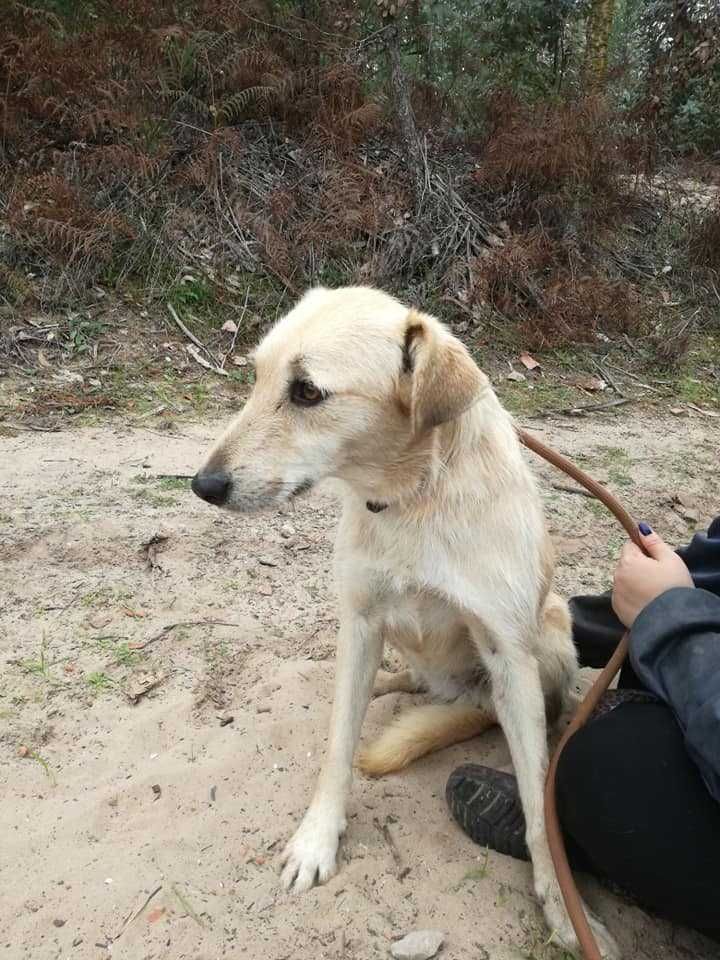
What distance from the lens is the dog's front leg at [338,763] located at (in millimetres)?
2129

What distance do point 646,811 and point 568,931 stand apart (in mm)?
465

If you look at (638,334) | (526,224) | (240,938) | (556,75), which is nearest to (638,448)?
(638,334)

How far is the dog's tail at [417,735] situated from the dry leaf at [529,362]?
14.6ft

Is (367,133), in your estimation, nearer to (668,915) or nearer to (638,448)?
(638,448)

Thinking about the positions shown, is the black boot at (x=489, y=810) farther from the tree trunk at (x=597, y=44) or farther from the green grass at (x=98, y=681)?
the tree trunk at (x=597, y=44)

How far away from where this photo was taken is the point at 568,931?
6.57 ft

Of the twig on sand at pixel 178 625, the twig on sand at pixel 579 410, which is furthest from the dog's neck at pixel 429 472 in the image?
the twig on sand at pixel 579 410

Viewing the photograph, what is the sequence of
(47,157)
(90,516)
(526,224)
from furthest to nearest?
(526,224)
(47,157)
(90,516)

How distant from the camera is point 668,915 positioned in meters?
1.94

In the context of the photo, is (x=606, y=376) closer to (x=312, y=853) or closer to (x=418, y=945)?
(x=312, y=853)

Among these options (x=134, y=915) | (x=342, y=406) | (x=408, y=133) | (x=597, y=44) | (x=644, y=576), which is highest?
(x=597, y=44)

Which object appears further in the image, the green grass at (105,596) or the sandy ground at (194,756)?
the green grass at (105,596)

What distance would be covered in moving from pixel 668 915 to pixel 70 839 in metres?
1.62

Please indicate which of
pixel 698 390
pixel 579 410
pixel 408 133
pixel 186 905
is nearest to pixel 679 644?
pixel 186 905
